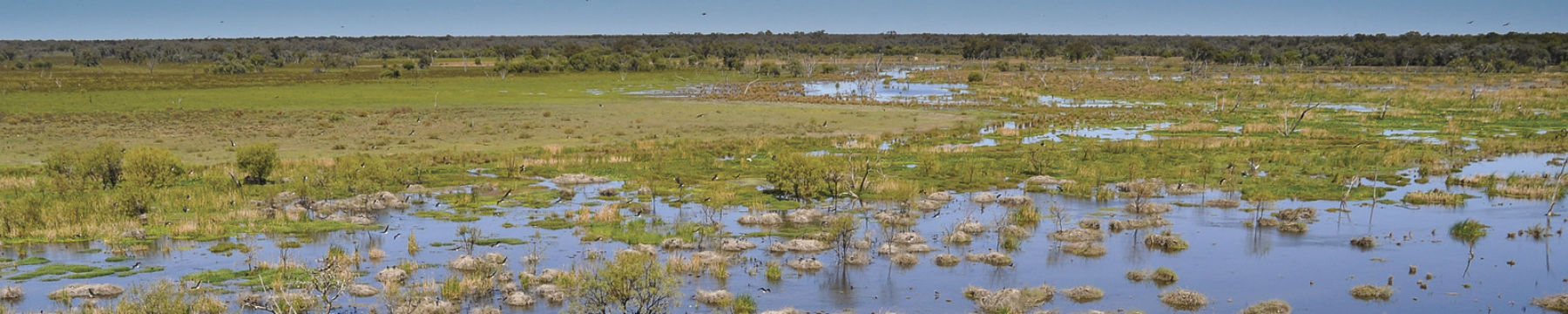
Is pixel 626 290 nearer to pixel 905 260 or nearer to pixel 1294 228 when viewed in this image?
pixel 905 260

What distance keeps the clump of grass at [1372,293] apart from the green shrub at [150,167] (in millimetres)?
27678

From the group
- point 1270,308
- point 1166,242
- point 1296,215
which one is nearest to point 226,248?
point 1166,242

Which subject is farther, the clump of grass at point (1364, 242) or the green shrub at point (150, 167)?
the green shrub at point (150, 167)

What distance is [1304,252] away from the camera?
75.6ft

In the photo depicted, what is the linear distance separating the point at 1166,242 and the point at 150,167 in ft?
82.8

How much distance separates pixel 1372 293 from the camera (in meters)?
19.2

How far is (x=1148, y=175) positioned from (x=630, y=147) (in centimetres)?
1818

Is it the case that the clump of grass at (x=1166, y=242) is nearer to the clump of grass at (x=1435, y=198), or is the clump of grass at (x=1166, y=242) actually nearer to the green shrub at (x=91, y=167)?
the clump of grass at (x=1435, y=198)

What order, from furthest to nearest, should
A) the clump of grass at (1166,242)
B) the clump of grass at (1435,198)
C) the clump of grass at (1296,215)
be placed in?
1. the clump of grass at (1435,198)
2. the clump of grass at (1296,215)
3. the clump of grass at (1166,242)

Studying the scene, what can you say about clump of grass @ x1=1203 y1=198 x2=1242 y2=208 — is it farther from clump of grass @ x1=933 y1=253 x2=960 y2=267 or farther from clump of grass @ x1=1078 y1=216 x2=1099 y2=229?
clump of grass @ x1=933 y1=253 x2=960 y2=267

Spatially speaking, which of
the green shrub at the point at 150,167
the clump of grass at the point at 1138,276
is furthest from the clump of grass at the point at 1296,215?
the green shrub at the point at 150,167

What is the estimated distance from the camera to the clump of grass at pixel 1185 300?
1850cm

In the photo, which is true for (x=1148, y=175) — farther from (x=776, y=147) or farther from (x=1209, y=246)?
(x=776, y=147)

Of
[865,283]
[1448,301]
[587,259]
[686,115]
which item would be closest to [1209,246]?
[1448,301]
